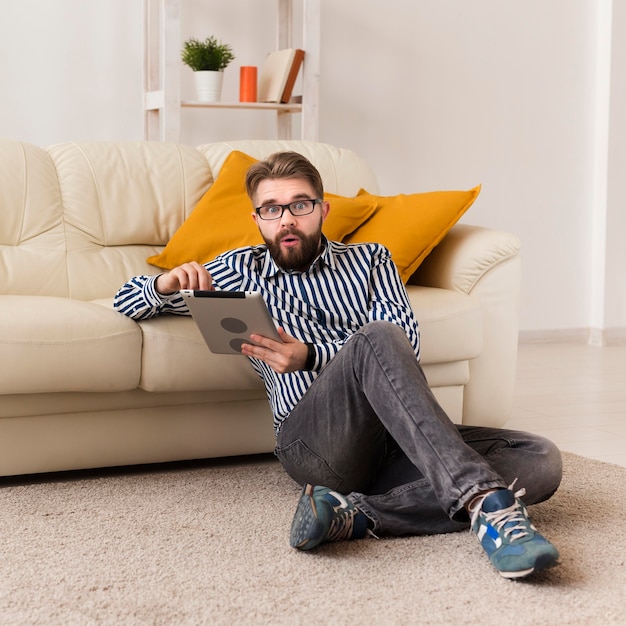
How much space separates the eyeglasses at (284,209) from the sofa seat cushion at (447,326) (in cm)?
58

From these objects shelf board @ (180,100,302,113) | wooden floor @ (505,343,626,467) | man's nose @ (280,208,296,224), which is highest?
shelf board @ (180,100,302,113)

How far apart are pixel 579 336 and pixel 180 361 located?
10.3 feet

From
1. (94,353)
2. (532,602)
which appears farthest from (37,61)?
(532,602)

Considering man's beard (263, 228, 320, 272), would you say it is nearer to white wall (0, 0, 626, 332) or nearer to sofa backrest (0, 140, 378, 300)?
sofa backrest (0, 140, 378, 300)

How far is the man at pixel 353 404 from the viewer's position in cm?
163

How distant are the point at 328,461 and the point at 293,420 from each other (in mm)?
119

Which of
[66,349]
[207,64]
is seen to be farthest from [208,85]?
[66,349]

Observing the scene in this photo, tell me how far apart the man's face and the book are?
69.7 inches

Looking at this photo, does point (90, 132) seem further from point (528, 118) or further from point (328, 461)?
point (328, 461)

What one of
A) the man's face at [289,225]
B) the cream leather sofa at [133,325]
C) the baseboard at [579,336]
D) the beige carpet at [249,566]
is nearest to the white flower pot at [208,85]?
the cream leather sofa at [133,325]

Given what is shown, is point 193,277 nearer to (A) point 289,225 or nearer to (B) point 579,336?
(A) point 289,225

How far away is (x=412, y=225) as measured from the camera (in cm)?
269

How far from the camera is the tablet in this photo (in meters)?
1.76

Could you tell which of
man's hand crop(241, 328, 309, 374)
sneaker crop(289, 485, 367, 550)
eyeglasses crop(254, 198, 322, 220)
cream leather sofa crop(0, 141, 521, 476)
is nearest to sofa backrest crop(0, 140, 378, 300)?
cream leather sofa crop(0, 141, 521, 476)
